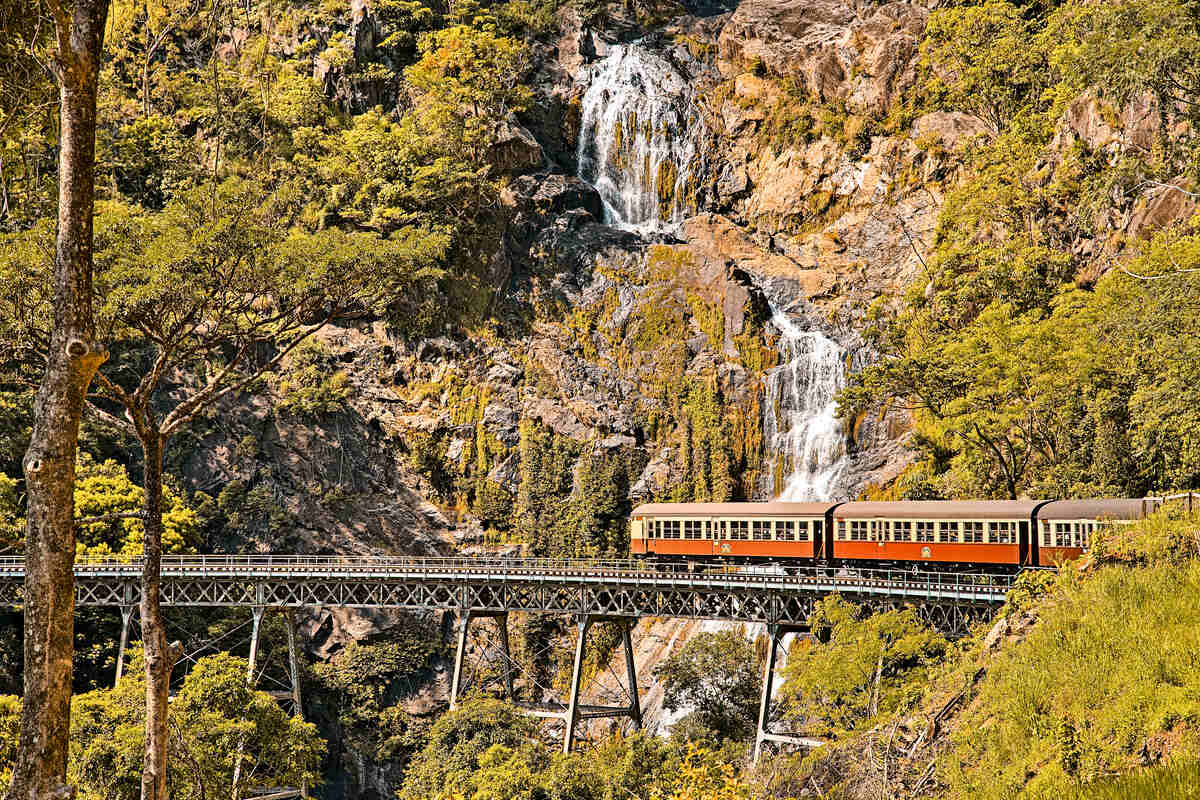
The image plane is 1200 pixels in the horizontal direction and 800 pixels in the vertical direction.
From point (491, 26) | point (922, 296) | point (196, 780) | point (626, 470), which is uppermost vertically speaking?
point (491, 26)

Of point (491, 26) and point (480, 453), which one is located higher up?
point (491, 26)

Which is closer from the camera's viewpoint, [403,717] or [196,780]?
[196,780]

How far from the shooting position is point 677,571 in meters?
41.6

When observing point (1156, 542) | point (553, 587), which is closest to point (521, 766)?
point (553, 587)

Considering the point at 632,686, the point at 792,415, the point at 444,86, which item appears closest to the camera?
the point at 632,686

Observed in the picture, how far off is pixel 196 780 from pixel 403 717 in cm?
2920

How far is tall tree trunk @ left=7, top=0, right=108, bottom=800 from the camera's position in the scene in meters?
8.39

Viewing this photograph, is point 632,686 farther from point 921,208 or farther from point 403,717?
point 921,208

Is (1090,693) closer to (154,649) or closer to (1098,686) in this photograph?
(1098,686)

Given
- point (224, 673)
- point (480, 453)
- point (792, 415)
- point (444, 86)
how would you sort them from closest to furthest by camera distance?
point (224, 673) < point (792, 415) < point (480, 453) < point (444, 86)

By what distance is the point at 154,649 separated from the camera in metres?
15.0

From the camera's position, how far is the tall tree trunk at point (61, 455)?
839cm

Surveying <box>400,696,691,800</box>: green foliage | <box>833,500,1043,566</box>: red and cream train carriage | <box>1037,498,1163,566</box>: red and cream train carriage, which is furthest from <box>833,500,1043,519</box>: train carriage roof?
<box>400,696,691,800</box>: green foliage

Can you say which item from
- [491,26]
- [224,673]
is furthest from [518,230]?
[224,673]
